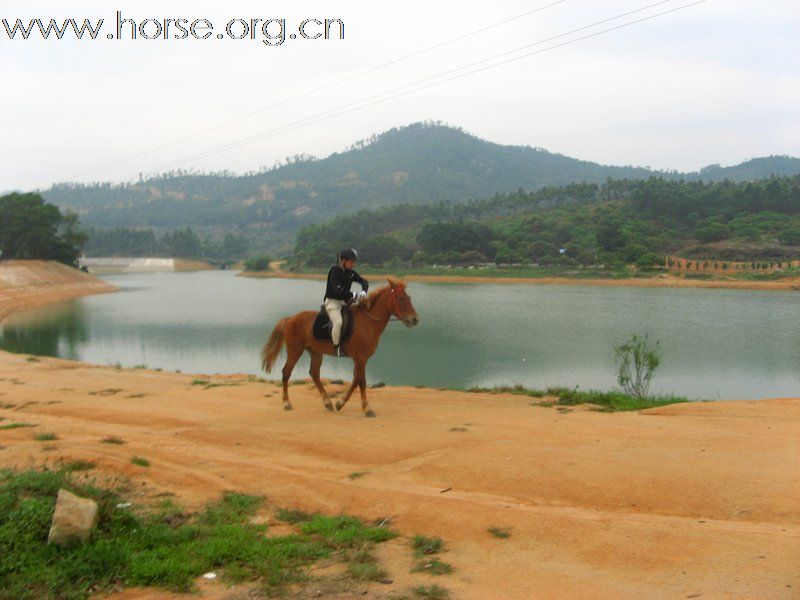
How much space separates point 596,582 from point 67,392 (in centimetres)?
1029

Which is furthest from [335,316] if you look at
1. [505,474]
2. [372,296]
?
[505,474]

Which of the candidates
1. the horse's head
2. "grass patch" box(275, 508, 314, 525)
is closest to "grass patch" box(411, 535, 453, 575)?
"grass patch" box(275, 508, 314, 525)

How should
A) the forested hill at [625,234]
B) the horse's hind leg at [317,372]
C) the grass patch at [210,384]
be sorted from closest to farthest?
the horse's hind leg at [317,372] < the grass patch at [210,384] < the forested hill at [625,234]

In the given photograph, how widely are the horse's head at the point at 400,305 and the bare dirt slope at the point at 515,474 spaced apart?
1396mm

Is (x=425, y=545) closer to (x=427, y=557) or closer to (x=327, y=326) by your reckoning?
(x=427, y=557)

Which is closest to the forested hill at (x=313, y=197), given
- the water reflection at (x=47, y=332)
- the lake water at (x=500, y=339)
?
the water reflection at (x=47, y=332)

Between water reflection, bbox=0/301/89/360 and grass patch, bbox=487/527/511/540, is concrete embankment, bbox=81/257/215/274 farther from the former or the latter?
grass patch, bbox=487/527/511/540

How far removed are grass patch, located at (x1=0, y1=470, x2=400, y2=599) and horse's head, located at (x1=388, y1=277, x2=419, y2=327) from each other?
4595mm

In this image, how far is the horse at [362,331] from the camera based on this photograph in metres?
9.13

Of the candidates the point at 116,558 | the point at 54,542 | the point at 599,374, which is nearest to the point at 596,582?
the point at 116,558

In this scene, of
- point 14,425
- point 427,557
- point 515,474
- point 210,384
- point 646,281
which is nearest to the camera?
point 427,557

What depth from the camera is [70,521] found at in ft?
12.4

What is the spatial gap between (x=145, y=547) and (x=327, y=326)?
552 centimetres

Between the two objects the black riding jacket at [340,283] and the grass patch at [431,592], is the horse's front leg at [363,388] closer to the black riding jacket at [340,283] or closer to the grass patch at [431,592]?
the black riding jacket at [340,283]
